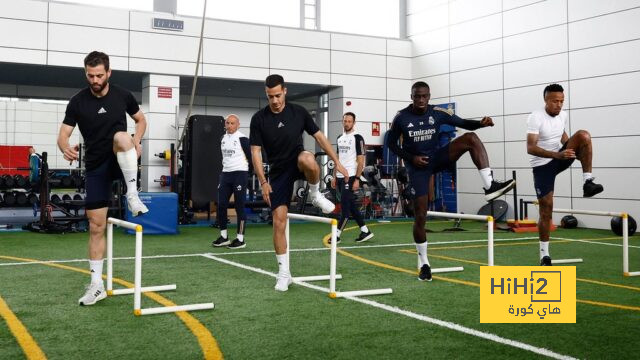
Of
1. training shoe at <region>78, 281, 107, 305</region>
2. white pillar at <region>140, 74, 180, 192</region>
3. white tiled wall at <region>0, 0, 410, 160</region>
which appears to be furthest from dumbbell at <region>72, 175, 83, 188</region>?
training shoe at <region>78, 281, 107, 305</region>

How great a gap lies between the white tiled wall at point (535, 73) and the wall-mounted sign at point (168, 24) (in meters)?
6.52

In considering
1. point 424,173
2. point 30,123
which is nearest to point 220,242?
point 424,173

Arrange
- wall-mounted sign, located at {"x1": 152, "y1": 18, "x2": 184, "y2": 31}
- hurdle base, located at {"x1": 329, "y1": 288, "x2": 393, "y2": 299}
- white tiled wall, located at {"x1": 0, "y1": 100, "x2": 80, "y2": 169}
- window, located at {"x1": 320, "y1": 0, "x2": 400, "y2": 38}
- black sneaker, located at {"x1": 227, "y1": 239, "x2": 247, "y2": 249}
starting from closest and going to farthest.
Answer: hurdle base, located at {"x1": 329, "y1": 288, "x2": 393, "y2": 299} < black sneaker, located at {"x1": 227, "y1": 239, "x2": 247, "y2": 249} < wall-mounted sign, located at {"x1": 152, "y1": 18, "x2": 184, "y2": 31} < window, located at {"x1": 320, "y1": 0, "x2": 400, "y2": 38} < white tiled wall, located at {"x1": 0, "y1": 100, "x2": 80, "y2": 169}

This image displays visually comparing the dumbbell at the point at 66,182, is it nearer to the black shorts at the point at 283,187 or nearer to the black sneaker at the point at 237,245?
the black sneaker at the point at 237,245

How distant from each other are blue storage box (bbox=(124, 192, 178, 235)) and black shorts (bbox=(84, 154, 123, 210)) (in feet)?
19.0

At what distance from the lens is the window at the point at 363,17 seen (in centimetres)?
1681

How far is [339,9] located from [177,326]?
14.1 meters

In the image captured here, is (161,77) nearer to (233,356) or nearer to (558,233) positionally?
(558,233)

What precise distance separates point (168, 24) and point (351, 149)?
7.01 meters

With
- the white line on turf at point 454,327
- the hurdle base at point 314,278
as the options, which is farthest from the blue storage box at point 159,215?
the white line on turf at point 454,327

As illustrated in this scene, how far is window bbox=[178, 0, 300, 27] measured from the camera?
48.9ft

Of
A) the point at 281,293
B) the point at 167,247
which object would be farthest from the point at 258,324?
the point at 167,247

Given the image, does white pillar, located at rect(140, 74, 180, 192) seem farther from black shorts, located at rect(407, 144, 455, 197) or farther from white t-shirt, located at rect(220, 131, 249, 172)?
black shorts, located at rect(407, 144, 455, 197)

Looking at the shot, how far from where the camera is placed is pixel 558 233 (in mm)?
11305
